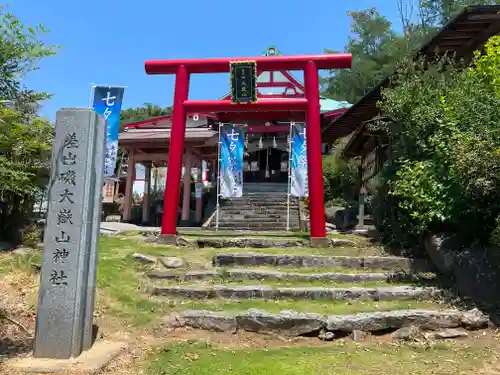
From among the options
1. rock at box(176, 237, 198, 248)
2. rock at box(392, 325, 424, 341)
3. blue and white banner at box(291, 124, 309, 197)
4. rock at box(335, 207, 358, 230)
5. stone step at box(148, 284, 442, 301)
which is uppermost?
blue and white banner at box(291, 124, 309, 197)

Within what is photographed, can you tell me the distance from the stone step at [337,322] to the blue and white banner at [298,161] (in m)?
7.44

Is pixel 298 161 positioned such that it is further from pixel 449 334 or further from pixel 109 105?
pixel 449 334

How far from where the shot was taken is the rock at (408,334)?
5.17 meters

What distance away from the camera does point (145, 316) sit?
5781 millimetres

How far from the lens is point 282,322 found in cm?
545

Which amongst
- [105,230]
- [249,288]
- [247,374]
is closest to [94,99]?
[105,230]

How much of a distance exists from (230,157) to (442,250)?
7.03 m

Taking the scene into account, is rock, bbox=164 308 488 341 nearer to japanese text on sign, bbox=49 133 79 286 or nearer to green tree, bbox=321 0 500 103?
japanese text on sign, bbox=49 133 79 286

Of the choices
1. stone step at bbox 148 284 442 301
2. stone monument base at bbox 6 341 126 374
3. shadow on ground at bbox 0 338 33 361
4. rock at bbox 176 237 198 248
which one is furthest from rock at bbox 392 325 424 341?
rock at bbox 176 237 198 248

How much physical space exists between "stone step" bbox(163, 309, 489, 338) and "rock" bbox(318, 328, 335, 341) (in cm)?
4

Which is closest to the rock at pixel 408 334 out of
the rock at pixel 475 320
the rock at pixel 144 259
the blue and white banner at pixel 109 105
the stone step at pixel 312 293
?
the rock at pixel 475 320

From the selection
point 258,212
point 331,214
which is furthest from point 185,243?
point 331,214

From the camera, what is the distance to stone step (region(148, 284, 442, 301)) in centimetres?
637

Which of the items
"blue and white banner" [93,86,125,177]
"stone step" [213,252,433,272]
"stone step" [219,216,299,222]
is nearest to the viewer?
"stone step" [213,252,433,272]
